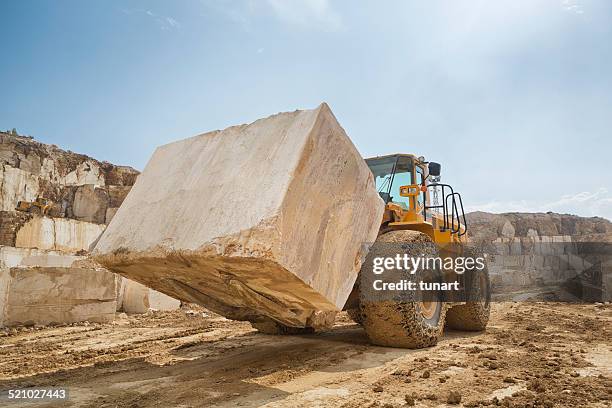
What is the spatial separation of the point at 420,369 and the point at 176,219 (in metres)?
2.39

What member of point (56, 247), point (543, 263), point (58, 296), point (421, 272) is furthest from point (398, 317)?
point (543, 263)

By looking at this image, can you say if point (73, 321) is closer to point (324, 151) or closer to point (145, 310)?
point (145, 310)

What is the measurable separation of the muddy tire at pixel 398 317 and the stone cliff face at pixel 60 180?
18971mm

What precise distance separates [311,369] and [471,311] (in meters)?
3.63

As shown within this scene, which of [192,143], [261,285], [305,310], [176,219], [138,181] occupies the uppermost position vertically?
[192,143]

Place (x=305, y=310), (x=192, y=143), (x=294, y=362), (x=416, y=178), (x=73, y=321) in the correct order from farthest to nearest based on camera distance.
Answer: (x=73, y=321) < (x=416, y=178) < (x=294, y=362) < (x=192, y=143) < (x=305, y=310)

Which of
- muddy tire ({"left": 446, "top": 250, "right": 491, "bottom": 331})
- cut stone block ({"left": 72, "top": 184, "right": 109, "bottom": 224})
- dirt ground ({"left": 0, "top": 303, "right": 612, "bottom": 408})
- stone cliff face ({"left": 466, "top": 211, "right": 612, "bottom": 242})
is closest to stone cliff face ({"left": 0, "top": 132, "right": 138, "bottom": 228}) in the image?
cut stone block ({"left": 72, "top": 184, "right": 109, "bottom": 224})

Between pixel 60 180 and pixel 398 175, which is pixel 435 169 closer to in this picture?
pixel 398 175

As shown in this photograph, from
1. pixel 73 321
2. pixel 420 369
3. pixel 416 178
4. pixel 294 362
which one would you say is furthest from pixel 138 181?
pixel 73 321

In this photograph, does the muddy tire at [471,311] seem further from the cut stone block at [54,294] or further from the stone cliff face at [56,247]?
the cut stone block at [54,294]

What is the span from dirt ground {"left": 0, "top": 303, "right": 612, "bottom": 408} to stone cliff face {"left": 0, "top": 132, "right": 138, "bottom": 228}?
16816 millimetres

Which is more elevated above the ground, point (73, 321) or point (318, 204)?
point (318, 204)

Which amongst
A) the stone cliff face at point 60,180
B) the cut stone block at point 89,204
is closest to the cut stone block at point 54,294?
the stone cliff face at point 60,180

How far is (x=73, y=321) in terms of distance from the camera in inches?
302
